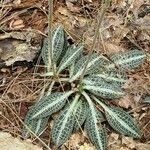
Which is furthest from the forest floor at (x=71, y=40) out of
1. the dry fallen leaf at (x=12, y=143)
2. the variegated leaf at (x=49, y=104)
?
the variegated leaf at (x=49, y=104)

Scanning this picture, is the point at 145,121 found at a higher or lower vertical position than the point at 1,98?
lower

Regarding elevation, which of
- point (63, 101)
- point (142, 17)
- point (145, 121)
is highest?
point (142, 17)

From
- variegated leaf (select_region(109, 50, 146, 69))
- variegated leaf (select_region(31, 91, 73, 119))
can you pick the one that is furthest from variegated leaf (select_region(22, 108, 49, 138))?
variegated leaf (select_region(109, 50, 146, 69))

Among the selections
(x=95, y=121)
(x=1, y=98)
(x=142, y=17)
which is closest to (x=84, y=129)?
(x=95, y=121)

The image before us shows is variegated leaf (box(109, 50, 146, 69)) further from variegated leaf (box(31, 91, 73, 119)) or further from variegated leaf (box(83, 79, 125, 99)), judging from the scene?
variegated leaf (box(31, 91, 73, 119))

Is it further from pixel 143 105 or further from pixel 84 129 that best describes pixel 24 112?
pixel 143 105

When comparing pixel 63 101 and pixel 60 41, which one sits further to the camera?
pixel 60 41
